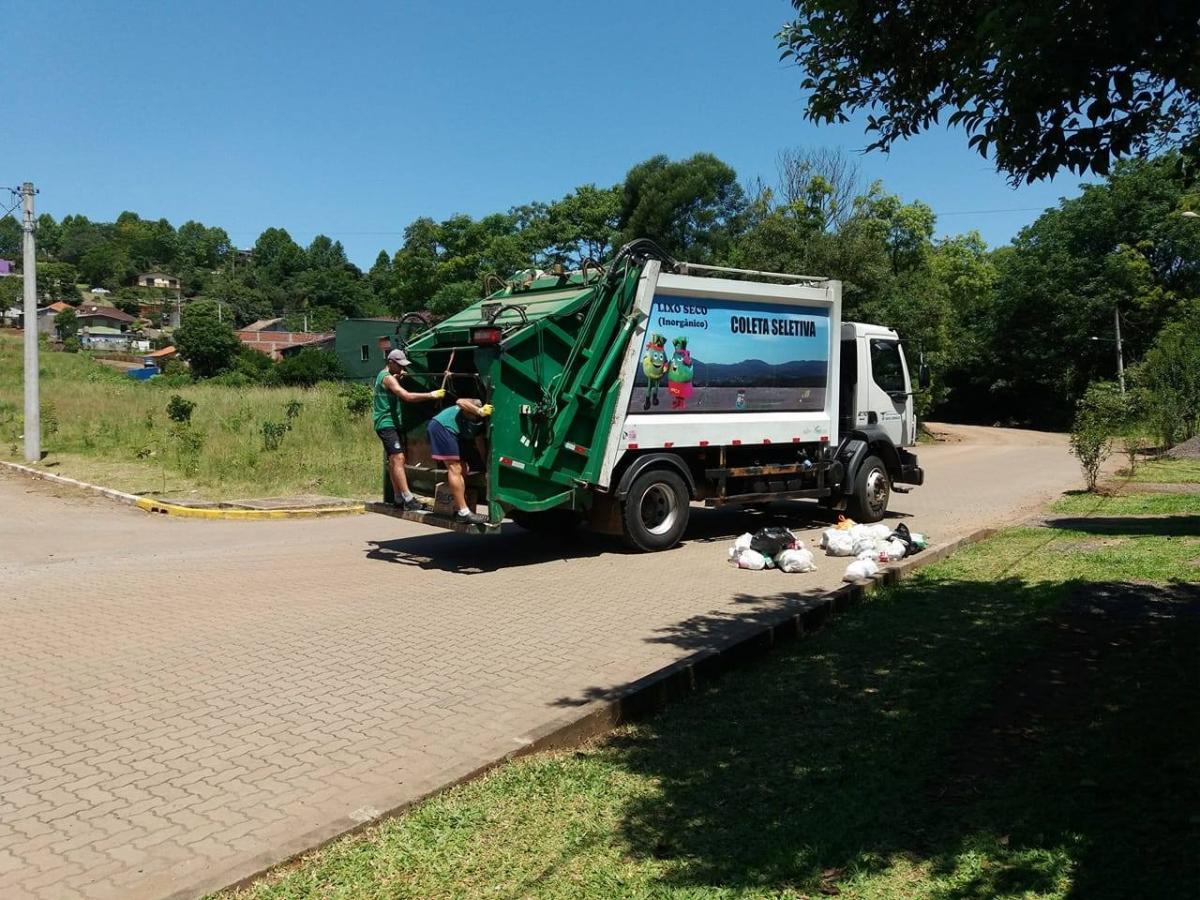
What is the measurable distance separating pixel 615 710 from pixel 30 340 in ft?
57.2

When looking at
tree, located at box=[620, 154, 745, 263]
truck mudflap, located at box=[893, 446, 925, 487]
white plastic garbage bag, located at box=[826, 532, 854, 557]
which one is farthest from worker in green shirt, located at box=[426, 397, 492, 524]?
tree, located at box=[620, 154, 745, 263]

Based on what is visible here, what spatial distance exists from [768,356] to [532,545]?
367cm

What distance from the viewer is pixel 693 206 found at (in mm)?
41438

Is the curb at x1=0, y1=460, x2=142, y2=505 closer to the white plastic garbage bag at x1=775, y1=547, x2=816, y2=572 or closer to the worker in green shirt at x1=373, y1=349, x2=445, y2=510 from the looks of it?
the worker in green shirt at x1=373, y1=349, x2=445, y2=510

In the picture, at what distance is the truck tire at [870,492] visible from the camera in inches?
473

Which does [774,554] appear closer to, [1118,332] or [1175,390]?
[1175,390]

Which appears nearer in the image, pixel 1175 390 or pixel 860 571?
pixel 860 571

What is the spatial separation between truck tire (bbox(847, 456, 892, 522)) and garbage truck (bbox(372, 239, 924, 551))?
1.1 inches

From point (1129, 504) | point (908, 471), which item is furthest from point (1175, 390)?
point (908, 471)

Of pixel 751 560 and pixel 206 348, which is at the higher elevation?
pixel 206 348

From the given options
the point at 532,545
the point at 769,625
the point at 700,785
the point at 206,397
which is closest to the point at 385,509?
the point at 532,545

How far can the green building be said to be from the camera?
60850 mm

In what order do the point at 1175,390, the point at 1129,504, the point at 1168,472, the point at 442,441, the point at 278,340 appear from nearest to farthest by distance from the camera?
the point at 442,441
the point at 1129,504
the point at 1168,472
the point at 1175,390
the point at 278,340

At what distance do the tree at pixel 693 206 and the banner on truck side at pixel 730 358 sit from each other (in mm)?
29908
